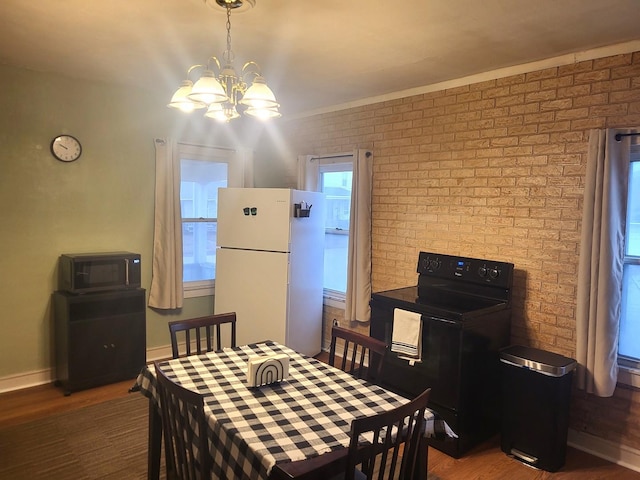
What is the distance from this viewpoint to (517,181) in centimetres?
311

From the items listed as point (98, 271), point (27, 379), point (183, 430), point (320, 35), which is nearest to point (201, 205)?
point (98, 271)

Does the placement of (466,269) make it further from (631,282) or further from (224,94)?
(224,94)

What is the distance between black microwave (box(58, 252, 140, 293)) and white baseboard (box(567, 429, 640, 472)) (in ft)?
11.2

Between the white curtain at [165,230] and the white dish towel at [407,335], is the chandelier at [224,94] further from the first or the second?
the white curtain at [165,230]

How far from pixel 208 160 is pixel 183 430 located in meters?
3.52

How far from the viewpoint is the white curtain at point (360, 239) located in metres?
4.05

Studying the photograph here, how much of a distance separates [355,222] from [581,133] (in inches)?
74.7

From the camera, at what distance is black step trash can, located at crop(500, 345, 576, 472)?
104 inches

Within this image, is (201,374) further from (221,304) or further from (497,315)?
(221,304)

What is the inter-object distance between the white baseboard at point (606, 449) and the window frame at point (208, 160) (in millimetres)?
3388

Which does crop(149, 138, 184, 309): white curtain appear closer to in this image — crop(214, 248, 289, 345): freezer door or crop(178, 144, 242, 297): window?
crop(178, 144, 242, 297): window

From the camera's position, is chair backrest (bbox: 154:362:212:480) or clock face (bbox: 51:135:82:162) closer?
chair backrest (bbox: 154:362:212:480)

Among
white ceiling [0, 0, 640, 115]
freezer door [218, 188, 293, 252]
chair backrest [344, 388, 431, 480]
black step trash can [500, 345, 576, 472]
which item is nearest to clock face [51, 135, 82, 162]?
white ceiling [0, 0, 640, 115]

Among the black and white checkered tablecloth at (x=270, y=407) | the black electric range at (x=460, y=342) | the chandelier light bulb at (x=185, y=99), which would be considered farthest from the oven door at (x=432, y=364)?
the chandelier light bulb at (x=185, y=99)
